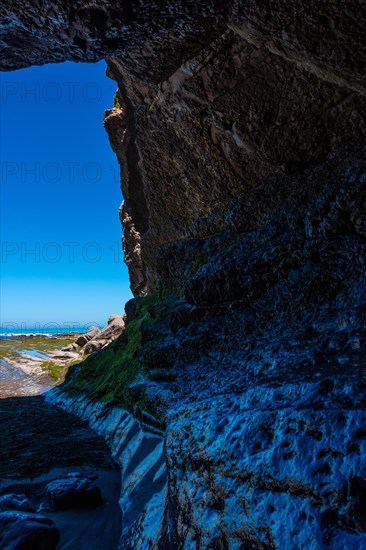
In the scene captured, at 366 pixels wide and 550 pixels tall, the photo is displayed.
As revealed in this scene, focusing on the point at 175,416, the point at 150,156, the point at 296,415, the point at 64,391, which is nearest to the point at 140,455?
the point at 175,416

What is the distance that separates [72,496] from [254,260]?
17.3ft

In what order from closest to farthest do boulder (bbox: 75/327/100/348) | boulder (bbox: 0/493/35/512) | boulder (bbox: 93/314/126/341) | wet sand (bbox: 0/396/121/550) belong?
wet sand (bbox: 0/396/121/550)
boulder (bbox: 0/493/35/512)
boulder (bbox: 93/314/126/341)
boulder (bbox: 75/327/100/348)

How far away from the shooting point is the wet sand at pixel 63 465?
4.66 meters

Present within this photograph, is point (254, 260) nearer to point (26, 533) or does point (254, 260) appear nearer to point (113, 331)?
point (26, 533)

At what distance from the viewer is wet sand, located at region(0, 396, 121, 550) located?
15.3ft

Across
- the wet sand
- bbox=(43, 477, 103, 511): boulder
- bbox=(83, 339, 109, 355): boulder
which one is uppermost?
bbox=(83, 339, 109, 355): boulder

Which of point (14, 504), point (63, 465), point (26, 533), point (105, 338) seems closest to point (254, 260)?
point (26, 533)

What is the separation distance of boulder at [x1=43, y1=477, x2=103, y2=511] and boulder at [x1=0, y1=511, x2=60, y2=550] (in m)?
0.88

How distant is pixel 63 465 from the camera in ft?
24.1

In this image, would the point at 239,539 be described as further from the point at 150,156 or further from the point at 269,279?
the point at 150,156

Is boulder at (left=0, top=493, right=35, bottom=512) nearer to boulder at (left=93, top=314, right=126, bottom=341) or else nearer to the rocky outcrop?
the rocky outcrop

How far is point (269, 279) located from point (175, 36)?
460 centimetres

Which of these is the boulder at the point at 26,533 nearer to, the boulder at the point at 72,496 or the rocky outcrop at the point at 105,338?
the boulder at the point at 72,496

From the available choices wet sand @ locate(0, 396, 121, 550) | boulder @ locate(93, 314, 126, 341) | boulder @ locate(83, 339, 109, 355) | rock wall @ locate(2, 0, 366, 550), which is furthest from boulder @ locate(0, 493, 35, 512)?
boulder @ locate(93, 314, 126, 341)
